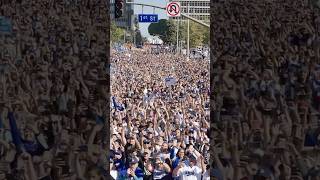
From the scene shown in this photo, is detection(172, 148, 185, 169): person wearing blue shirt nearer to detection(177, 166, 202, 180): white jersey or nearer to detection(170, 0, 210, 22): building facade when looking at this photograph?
detection(177, 166, 202, 180): white jersey

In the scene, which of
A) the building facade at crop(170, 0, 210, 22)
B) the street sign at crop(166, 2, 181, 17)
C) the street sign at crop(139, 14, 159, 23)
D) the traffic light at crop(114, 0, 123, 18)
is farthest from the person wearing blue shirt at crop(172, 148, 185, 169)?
the building facade at crop(170, 0, 210, 22)

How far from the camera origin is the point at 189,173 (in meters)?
6.32

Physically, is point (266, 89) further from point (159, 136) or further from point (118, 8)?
point (118, 8)

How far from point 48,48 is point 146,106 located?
7.73m

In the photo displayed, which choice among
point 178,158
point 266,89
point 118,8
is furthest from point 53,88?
point 118,8

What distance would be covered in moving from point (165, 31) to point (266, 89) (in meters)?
46.8

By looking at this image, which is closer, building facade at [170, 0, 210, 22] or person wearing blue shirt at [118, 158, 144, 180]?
person wearing blue shirt at [118, 158, 144, 180]

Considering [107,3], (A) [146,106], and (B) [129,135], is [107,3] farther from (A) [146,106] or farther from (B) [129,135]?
(A) [146,106]

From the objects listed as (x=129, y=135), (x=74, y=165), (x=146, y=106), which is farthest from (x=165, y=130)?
(x=74, y=165)

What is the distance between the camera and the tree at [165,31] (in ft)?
154

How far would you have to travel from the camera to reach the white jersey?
6285mm

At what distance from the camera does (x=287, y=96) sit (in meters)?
4.14

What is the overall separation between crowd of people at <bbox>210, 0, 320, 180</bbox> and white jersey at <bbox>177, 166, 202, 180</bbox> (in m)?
2.15

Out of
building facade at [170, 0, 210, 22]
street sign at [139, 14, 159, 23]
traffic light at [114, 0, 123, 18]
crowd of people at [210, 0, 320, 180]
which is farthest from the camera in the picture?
building facade at [170, 0, 210, 22]
